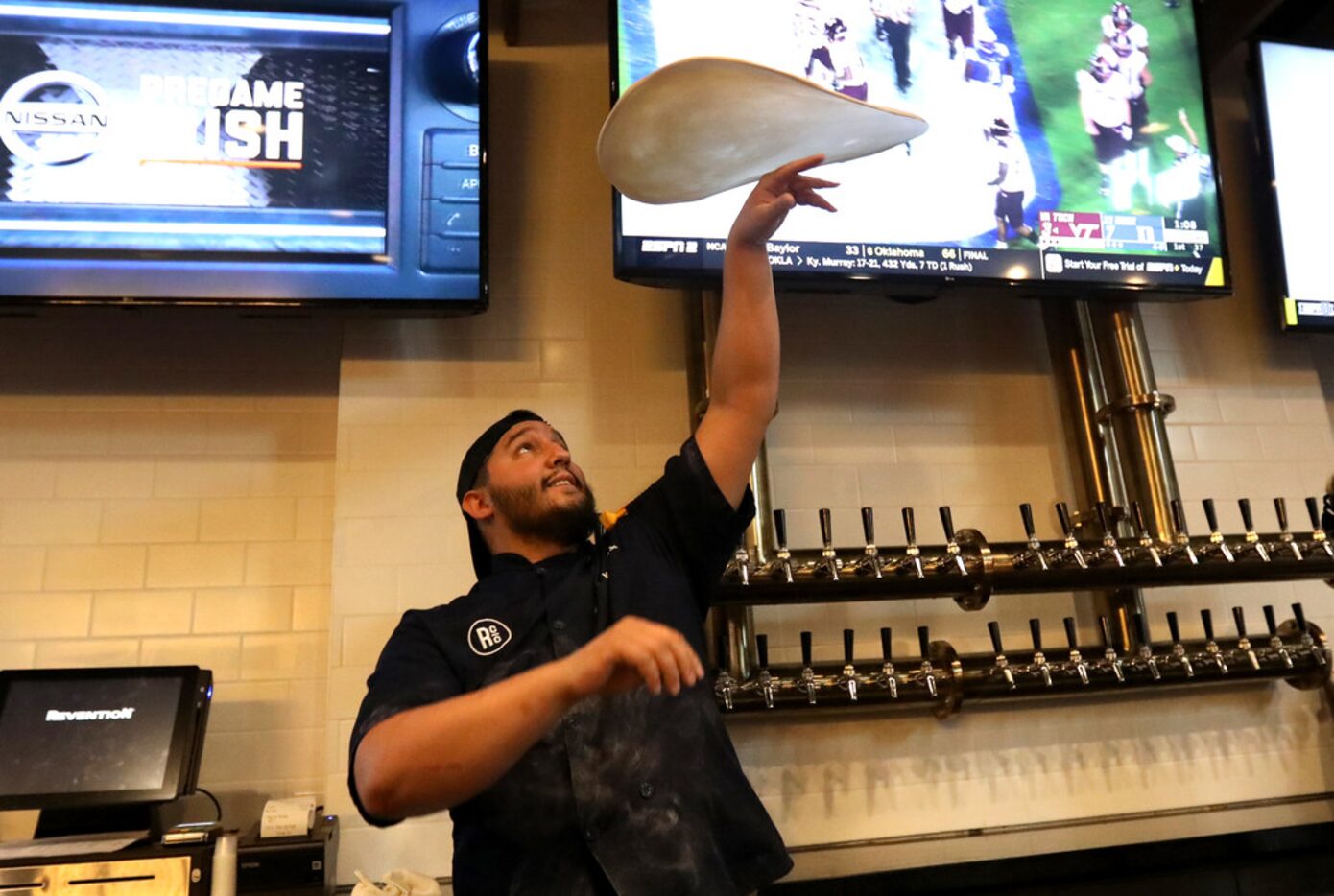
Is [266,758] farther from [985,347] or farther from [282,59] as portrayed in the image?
[985,347]

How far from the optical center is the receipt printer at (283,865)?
6.16 ft

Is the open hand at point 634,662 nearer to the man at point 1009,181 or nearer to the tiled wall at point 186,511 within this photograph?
the tiled wall at point 186,511

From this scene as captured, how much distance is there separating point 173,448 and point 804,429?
5.40 feet

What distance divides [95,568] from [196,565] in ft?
0.77

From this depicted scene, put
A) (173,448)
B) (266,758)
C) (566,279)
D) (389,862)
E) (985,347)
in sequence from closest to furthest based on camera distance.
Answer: (389,862)
(266,758)
(173,448)
(566,279)
(985,347)

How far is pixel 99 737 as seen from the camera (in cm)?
198

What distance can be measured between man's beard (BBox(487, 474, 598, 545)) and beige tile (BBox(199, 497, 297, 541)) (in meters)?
1.09

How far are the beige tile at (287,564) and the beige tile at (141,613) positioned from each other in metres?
0.16

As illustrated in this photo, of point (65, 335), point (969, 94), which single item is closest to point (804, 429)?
point (969, 94)

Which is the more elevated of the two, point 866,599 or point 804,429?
point 804,429

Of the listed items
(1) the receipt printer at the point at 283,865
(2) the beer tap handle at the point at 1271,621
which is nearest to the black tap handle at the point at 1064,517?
(2) the beer tap handle at the point at 1271,621

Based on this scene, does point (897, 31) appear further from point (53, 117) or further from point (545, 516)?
point (53, 117)

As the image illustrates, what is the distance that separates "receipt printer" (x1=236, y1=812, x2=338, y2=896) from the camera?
1878mm

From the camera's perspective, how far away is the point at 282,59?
2383mm
